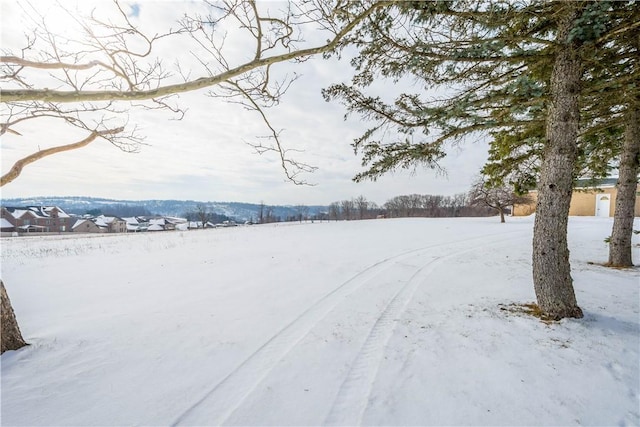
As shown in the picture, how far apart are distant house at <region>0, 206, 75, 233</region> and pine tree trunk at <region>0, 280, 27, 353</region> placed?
218 feet

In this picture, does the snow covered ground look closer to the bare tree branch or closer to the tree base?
the tree base

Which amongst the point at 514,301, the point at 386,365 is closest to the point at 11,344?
the point at 386,365

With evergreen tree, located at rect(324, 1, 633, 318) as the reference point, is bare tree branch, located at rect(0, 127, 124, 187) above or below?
below

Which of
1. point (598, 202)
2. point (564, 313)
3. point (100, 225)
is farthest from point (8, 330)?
point (100, 225)

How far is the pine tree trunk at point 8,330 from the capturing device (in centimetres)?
307

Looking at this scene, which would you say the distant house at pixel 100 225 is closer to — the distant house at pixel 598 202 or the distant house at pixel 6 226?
the distant house at pixel 6 226

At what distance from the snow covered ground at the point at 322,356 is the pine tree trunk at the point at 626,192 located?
4.20 feet

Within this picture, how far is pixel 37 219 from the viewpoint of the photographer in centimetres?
5250

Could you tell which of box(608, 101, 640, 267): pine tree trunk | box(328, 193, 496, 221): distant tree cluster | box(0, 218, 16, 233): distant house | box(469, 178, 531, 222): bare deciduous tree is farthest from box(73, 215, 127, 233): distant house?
box(608, 101, 640, 267): pine tree trunk

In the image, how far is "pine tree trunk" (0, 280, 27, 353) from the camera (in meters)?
3.07

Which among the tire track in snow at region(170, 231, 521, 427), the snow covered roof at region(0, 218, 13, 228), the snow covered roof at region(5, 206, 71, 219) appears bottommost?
the snow covered roof at region(0, 218, 13, 228)

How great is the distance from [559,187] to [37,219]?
77250 mm

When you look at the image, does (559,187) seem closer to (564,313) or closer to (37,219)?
(564,313)

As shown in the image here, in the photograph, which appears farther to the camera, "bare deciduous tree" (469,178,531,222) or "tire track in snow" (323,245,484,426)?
"bare deciduous tree" (469,178,531,222)
